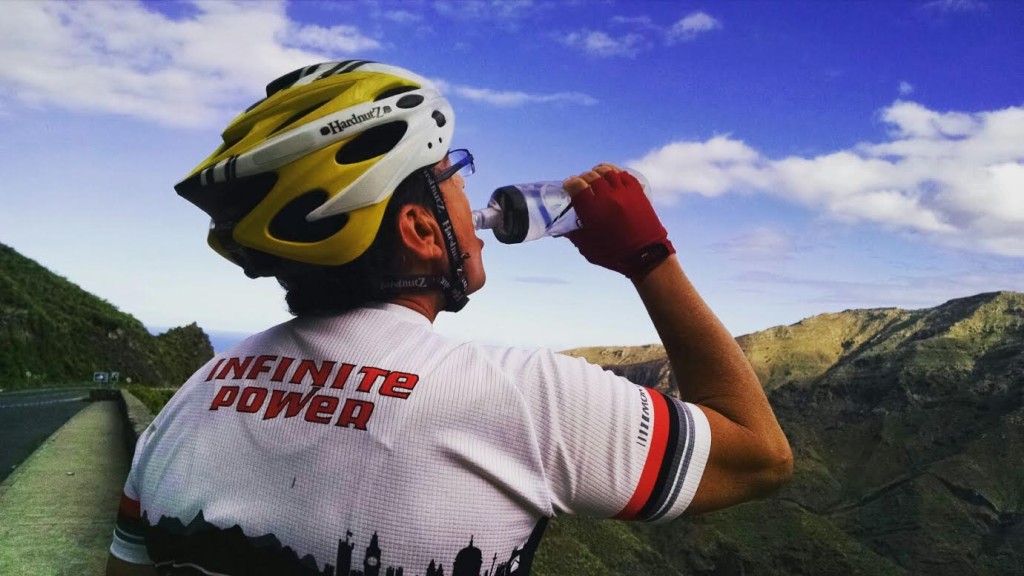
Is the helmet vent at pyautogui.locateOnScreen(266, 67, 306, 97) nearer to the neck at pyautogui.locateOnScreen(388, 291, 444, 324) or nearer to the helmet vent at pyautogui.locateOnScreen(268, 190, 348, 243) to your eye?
the helmet vent at pyautogui.locateOnScreen(268, 190, 348, 243)

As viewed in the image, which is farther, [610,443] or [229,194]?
[229,194]

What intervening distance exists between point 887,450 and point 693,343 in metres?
101

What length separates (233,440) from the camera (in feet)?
6.13

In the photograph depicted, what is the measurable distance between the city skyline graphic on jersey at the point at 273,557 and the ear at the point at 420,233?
0.76m

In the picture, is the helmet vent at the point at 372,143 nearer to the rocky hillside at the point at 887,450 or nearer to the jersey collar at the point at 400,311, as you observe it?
the jersey collar at the point at 400,311

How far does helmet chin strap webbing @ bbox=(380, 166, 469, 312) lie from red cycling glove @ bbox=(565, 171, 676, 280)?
0.38 metres

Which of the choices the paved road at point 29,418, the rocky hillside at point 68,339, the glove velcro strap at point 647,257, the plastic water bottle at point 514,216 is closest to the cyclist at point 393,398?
the glove velcro strap at point 647,257

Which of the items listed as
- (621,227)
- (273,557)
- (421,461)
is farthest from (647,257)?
(273,557)

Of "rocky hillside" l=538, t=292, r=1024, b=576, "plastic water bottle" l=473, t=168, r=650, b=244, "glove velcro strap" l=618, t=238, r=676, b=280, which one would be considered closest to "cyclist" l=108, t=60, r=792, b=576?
"glove velcro strap" l=618, t=238, r=676, b=280

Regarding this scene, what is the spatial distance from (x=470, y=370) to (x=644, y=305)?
635 mm

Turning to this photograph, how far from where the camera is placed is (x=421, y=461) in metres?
1.65

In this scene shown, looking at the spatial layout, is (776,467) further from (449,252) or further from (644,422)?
(449,252)

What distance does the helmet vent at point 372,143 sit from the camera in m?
2.06

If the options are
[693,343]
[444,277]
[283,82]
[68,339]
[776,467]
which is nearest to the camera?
[776,467]
